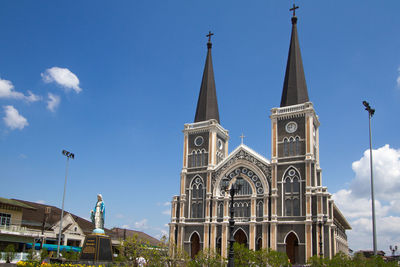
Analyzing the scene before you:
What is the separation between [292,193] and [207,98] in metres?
18.7

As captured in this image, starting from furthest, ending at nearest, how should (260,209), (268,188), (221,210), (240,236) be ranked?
(221,210), (240,236), (260,209), (268,188)

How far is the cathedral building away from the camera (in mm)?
43281

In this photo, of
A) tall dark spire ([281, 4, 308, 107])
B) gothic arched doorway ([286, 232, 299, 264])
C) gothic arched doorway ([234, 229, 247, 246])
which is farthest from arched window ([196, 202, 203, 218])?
tall dark spire ([281, 4, 308, 107])

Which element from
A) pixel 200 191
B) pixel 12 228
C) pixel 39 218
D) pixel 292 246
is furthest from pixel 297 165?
pixel 39 218

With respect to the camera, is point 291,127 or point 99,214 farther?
point 291,127

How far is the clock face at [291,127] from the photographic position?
155 ft

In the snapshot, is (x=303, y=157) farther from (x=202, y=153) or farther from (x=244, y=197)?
(x=202, y=153)

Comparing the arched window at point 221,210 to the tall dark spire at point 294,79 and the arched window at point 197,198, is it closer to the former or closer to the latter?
the arched window at point 197,198

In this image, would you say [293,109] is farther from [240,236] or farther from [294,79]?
[240,236]

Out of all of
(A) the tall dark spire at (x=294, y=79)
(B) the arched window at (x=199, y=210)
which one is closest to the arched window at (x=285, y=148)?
(A) the tall dark spire at (x=294, y=79)

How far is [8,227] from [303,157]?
34012 mm

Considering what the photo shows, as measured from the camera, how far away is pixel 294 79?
1959 inches

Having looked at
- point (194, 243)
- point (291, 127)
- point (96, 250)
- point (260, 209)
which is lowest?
point (194, 243)

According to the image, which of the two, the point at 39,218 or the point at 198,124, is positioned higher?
the point at 198,124
